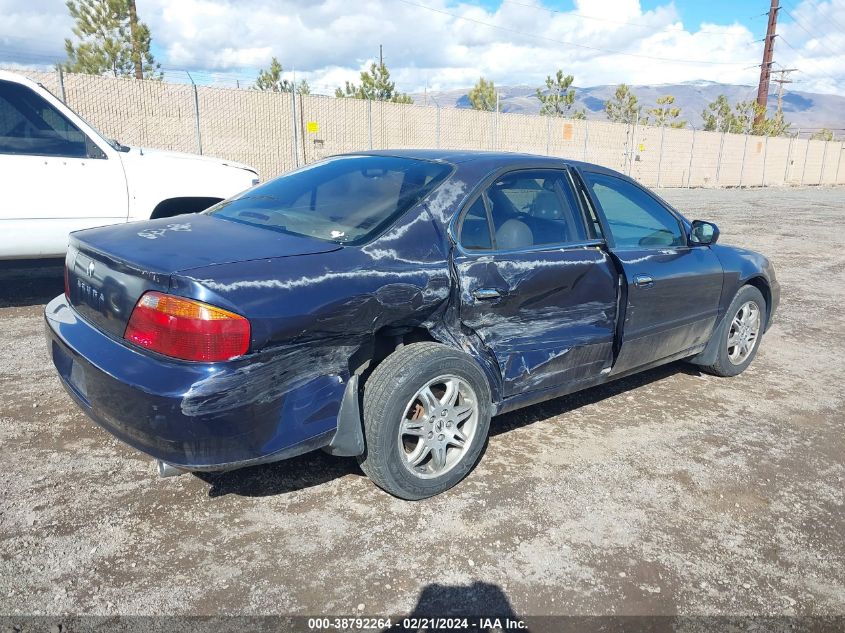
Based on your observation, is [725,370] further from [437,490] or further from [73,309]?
[73,309]

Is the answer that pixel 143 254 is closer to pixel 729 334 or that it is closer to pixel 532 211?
pixel 532 211

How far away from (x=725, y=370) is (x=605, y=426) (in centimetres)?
149

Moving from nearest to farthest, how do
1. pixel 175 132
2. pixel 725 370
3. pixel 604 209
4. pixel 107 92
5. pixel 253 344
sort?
1. pixel 253 344
2. pixel 604 209
3. pixel 725 370
4. pixel 107 92
5. pixel 175 132

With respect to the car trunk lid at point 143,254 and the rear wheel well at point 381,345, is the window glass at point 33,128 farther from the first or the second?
the rear wheel well at point 381,345

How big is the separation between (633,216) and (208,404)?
2943 mm

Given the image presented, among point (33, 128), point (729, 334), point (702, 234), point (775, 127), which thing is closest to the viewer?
point (702, 234)

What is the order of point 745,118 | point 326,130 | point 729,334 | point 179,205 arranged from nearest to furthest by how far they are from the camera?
point 729,334
point 179,205
point 326,130
point 745,118

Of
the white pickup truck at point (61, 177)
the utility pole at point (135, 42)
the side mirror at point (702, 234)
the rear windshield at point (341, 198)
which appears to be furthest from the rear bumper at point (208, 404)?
the utility pole at point (135, 42)

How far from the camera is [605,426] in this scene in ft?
13.3

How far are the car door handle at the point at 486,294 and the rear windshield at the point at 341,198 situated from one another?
1.70ft

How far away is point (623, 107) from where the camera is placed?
4716 centimetres

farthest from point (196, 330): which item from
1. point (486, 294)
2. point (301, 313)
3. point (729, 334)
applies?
point (729, 334)

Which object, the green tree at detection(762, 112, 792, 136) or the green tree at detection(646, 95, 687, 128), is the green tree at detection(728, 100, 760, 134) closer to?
the green tree at detection(762, 112, 792, 136)

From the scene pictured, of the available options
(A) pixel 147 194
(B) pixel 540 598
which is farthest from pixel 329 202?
(A) pixel 147 194
